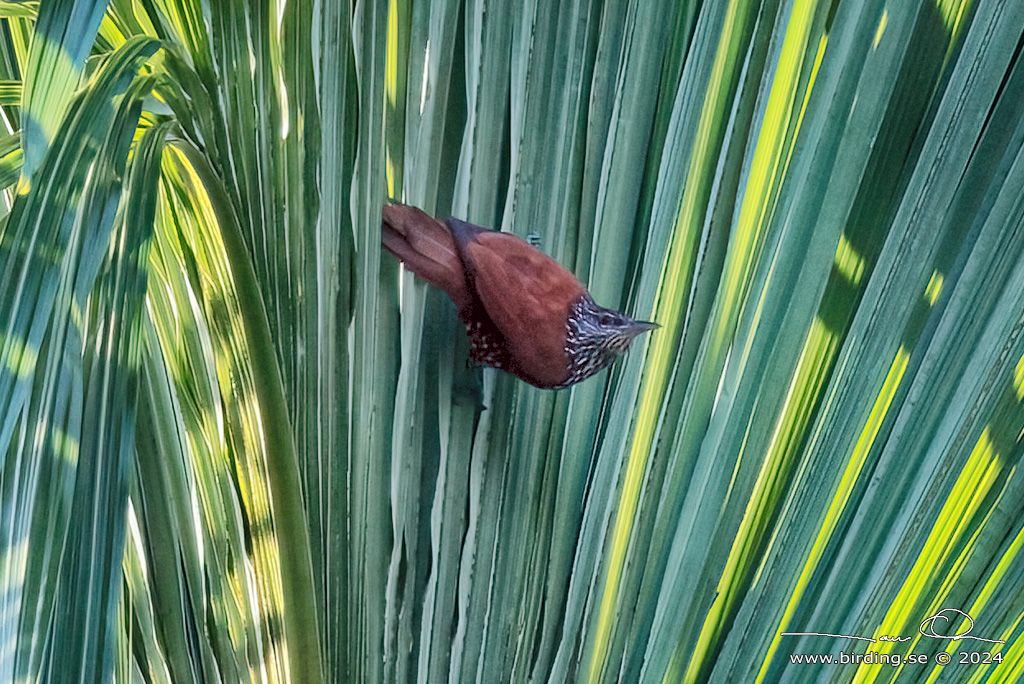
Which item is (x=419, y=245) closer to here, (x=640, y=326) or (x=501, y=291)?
(x=501, y=291)

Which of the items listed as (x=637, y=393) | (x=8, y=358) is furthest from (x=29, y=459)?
(x=637, y=393)

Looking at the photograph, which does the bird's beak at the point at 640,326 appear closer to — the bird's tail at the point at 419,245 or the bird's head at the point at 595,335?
the bird's head at the point at 595,335

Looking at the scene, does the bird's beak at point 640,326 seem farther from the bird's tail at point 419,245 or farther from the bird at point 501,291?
the bird's tail at point 419,245

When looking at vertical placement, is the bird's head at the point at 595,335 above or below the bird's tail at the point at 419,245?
below

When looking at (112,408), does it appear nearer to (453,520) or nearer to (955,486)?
(453,520)

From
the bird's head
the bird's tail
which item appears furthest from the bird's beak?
the bird's tail

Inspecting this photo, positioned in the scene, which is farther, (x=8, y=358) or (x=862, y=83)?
(x=862, y=83)

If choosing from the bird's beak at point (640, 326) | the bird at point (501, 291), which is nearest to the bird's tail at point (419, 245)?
the bird at point (501, 291)
